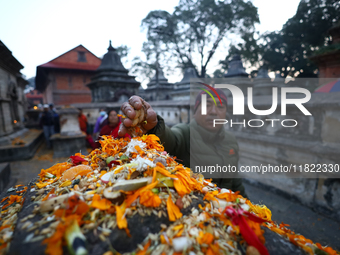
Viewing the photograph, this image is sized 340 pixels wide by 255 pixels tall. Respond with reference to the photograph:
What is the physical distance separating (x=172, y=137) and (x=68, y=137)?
6278 mm

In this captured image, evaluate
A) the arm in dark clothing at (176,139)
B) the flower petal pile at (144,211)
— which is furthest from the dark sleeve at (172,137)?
the flower petal pile at (144,211)

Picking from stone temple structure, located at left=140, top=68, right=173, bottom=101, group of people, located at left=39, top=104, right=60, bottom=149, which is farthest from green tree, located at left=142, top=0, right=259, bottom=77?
group of people, located at left=39, top=104, right=60, bottom=149

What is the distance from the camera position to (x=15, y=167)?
6.08 m

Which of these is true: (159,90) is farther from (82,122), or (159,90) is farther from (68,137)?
(68,137)

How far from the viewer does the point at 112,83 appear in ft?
43.4

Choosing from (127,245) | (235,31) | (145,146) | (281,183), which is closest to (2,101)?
(145,146)

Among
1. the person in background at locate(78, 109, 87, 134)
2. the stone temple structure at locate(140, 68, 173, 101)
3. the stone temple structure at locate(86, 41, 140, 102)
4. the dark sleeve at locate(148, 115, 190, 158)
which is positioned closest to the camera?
the dark sleeve at locate(148, 115, 190, 158)

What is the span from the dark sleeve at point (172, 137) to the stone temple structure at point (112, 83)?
35.9 feet

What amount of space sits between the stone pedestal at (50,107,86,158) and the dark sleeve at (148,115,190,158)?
5719mm

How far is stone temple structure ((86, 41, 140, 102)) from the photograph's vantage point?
13039 mm

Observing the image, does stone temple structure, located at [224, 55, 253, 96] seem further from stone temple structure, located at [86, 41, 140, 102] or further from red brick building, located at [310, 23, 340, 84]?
stone temple structure, located at [86, 41, 140, 102]

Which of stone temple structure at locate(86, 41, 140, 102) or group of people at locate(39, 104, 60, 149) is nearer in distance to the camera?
group of people at locate(39, 104, 60, 149)

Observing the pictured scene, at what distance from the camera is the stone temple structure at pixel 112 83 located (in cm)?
1304

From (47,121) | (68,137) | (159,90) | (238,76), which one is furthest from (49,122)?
(159,90)
